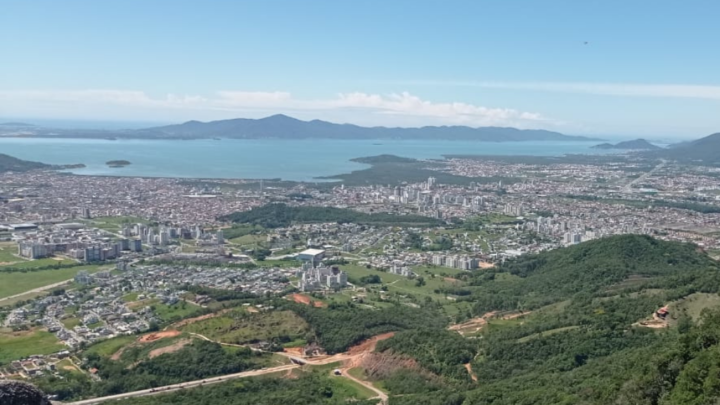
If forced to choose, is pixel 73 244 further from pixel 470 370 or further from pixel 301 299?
pixel 470 370

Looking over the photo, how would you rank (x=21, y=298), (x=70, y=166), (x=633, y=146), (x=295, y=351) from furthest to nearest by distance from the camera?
(x=633, y=146), (x=70, y=166), (x=21, y=298), (x=295, y=351)

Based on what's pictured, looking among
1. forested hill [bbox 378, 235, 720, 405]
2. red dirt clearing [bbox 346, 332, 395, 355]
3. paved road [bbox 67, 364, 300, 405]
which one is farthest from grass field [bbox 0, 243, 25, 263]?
forested hill [bbox 378, 235, 720, 405]

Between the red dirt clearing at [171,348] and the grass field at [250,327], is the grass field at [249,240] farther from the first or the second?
the red dirt clearing at [171,348]

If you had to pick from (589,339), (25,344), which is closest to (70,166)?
(25,344)

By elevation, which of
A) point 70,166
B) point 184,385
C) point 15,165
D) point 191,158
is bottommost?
point 184,385

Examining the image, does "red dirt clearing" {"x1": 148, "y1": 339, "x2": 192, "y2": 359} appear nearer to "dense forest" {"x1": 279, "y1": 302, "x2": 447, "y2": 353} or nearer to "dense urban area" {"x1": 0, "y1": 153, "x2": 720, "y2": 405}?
"dense urban area" {"x1": 0, "y1": 153, "x2": 720, "y2": 405}

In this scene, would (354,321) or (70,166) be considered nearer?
(354,321)

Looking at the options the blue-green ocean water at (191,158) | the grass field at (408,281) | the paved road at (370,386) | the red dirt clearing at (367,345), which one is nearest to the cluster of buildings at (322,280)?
the grass field at (408,281)

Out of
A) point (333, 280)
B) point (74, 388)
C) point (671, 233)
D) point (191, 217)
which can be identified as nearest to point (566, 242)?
point (671, 233)
